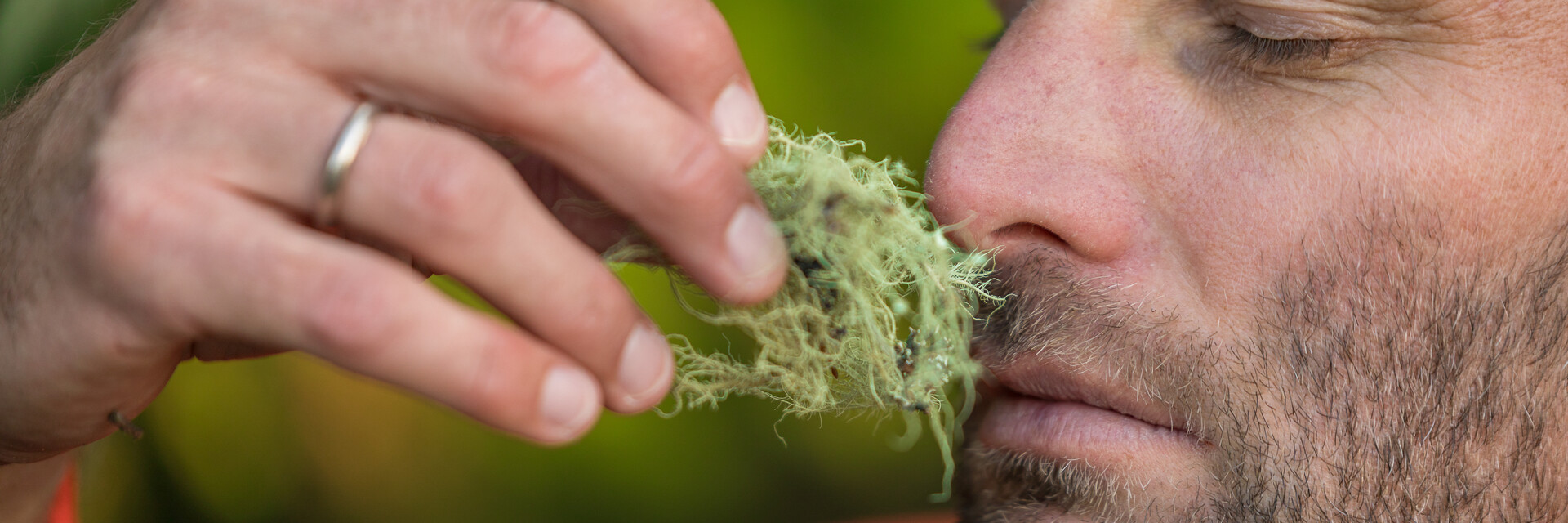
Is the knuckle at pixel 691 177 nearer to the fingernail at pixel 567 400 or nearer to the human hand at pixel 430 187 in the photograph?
the human hand at pixel 430 187

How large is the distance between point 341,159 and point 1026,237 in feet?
2.45

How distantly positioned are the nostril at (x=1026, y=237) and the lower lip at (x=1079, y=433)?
217 mm

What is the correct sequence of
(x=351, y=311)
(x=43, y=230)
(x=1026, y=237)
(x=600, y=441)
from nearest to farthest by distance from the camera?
(x=351, y=311), (x=43, y=230), (x=1026, y=237), (x=600, y=441)

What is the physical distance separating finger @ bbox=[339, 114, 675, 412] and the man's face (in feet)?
1.81

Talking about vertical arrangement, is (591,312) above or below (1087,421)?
above

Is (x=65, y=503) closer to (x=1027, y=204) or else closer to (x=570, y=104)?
(x=570, y=104)

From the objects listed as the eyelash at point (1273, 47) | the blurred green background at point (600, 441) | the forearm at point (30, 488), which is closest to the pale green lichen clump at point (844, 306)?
the eyelash at point (1273, 47)

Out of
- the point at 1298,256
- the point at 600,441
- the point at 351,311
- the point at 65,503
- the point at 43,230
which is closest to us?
the point at 351,311

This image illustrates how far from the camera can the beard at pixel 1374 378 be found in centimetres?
96

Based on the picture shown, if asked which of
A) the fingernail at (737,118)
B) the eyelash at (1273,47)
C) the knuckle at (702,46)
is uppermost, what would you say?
the eyelash at (1273,47)

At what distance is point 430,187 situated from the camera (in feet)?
2.12

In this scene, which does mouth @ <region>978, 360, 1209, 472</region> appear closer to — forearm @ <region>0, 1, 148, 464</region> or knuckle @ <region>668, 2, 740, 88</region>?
knuckle @ <region>668, 2, 740, 88</region>

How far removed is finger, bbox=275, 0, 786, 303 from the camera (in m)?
0.65

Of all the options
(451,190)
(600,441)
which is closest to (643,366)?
(451,190)
